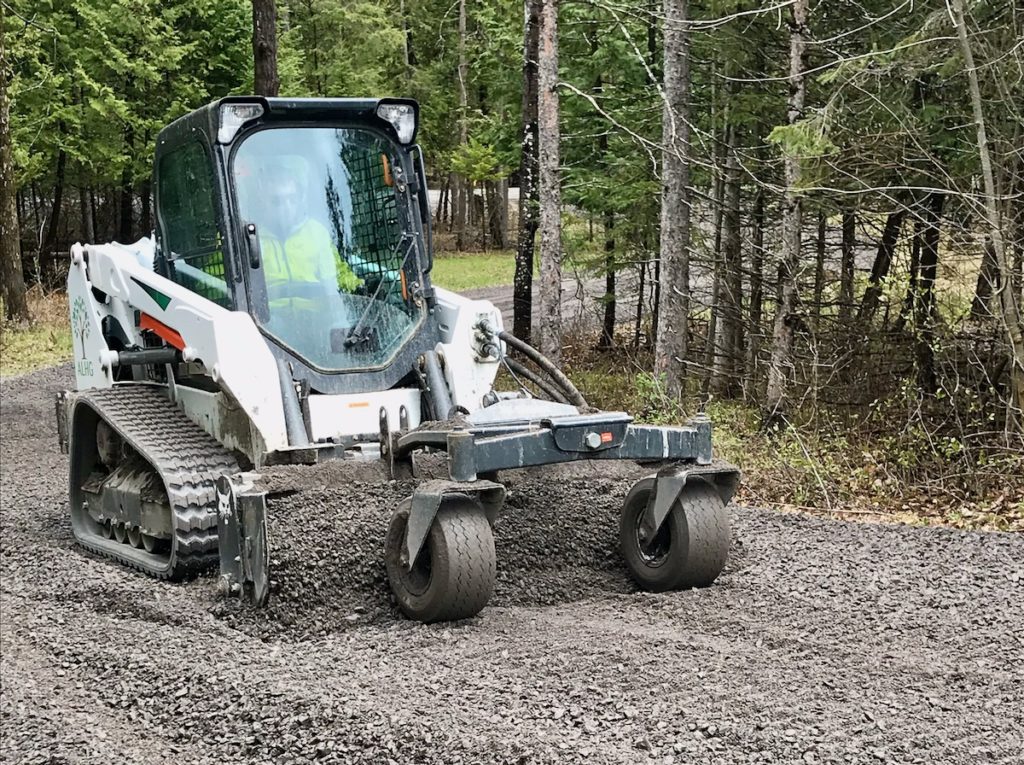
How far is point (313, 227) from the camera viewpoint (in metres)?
6.75

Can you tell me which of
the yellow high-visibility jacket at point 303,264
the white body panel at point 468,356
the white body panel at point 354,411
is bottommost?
the white body panel at point 354,411

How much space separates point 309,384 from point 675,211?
733 cm

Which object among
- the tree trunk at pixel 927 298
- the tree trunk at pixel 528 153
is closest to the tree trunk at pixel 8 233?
the tree trunk at pixel 528 153

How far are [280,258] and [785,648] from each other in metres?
3.66

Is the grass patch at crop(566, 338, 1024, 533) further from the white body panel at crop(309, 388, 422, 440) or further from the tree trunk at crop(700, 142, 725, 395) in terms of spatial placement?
the white body panel at crop(309, 388, 422, 440)

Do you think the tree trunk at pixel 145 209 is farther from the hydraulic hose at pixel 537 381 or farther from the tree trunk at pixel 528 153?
the hydraulic hose at pixel 537 381

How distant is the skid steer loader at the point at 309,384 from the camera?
544 cm

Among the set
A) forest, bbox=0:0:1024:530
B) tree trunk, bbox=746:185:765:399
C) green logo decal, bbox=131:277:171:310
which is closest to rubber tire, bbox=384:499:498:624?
green logo decal, bbox=131:277:171:310

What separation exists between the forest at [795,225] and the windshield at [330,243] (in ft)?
11.7

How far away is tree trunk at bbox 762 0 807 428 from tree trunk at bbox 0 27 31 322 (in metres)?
13.8

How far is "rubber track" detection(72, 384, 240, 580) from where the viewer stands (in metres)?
6.17

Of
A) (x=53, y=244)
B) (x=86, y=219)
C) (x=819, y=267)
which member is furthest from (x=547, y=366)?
(x=86, y=219)

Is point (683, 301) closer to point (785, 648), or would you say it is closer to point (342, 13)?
point (785, 648)

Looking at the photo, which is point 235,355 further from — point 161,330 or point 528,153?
point 528,153
